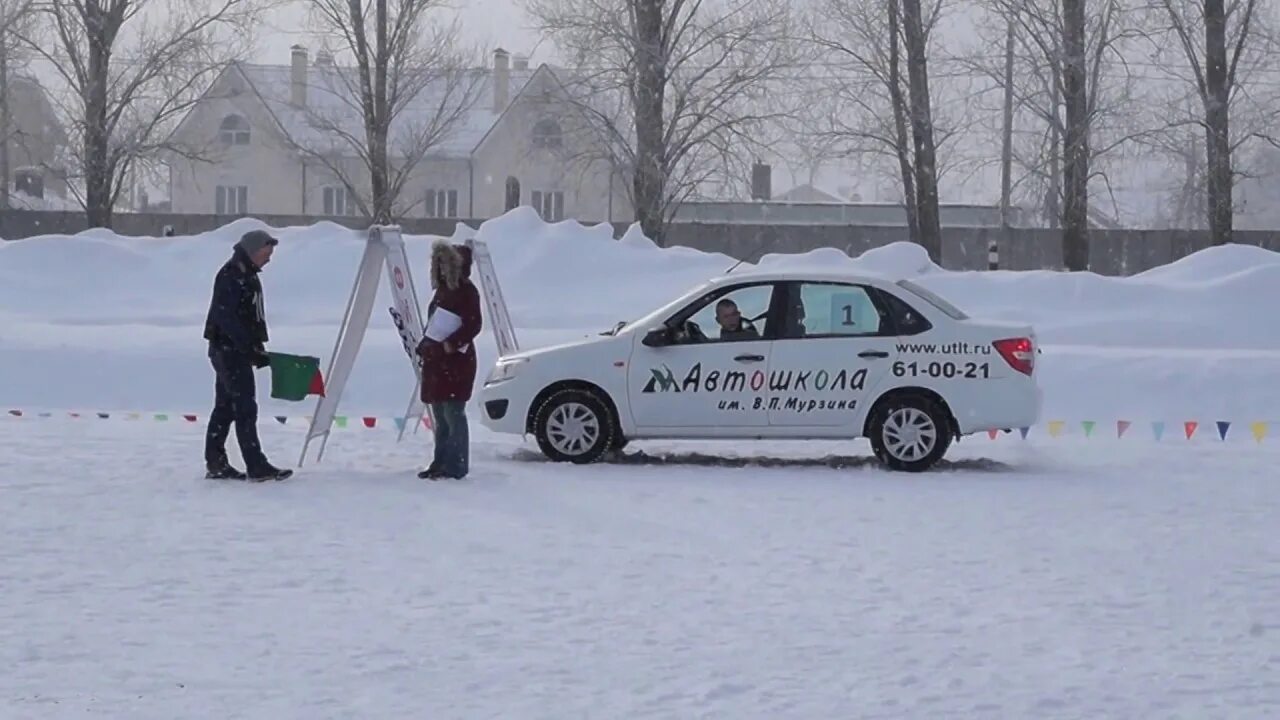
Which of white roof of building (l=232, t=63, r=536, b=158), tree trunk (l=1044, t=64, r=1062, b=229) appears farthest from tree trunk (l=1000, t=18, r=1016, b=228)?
white roof of building (l=232, t=63, r=536, b=158)

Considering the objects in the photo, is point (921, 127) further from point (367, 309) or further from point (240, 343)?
point (240, 343)

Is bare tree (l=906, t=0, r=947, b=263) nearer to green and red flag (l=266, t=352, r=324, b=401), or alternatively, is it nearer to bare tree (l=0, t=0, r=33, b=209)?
bare tree (l=0, t=0, r=33, b=209)

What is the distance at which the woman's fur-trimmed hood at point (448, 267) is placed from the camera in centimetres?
1307

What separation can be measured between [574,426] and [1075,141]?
21.9m

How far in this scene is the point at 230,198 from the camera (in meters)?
64.2

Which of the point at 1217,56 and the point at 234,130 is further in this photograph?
the point at 234,130

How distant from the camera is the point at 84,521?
35.8ft

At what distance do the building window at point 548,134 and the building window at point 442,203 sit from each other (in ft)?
41.1

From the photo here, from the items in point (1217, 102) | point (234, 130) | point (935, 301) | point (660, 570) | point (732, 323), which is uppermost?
point (234, 130)

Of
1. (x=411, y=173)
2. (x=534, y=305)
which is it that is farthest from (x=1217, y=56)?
(x=411, y=173)

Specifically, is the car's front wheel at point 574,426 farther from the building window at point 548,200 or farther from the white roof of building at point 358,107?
the building window at point 548,200

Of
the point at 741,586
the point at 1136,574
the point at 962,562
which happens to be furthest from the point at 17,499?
the point at 1136,574

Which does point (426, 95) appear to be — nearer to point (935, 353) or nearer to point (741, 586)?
point (935, 353)

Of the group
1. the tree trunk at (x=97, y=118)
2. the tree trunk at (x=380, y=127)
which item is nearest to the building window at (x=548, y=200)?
the tree trunk at (x=380, y=127)
